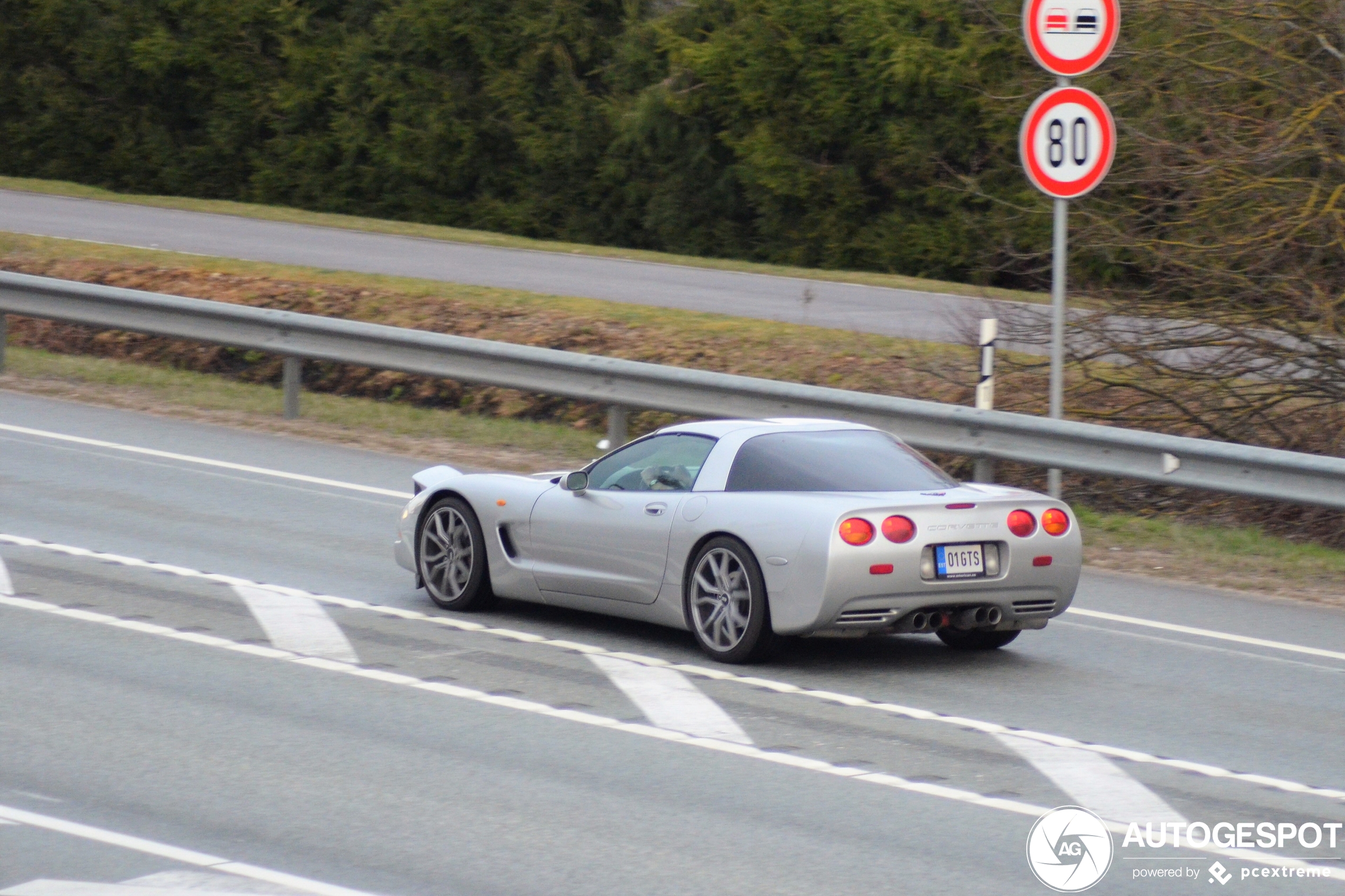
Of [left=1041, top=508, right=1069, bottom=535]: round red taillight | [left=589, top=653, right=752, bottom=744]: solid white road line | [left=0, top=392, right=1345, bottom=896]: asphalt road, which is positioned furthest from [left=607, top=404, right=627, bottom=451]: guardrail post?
[left=1041, top=508, right=1069, bottom=535]: round red taillight

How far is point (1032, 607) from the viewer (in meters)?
8.83

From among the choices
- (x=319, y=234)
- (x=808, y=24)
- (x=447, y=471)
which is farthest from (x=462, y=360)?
(x=808, y=24)

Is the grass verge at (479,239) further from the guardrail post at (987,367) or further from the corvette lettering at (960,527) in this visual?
the corvette lettering at (960,527)

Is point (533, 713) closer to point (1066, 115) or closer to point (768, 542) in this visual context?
point (768, 542)

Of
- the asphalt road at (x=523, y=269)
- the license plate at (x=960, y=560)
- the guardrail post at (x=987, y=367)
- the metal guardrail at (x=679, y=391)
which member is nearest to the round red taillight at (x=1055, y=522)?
the license plate at (x=960, y=560)

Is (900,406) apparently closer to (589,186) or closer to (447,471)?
(447,471)

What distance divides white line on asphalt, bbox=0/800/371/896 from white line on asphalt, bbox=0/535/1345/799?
120 inches

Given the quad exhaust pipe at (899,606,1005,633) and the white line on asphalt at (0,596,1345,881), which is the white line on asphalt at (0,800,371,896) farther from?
the quad exhaust pipe at (899,606,1005,633)

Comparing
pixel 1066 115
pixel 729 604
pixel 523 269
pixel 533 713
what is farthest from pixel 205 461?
pixel 523 269

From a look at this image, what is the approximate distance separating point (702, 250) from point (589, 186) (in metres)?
3.60

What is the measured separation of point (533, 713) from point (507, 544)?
2.12 meters

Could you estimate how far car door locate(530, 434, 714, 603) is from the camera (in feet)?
29.7

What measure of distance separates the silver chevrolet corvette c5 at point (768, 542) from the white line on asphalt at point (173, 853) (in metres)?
3.26

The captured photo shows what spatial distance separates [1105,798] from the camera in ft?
21.8
